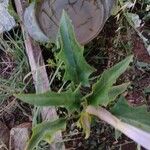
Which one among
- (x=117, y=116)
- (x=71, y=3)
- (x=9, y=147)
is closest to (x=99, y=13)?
(x=71, y=3)

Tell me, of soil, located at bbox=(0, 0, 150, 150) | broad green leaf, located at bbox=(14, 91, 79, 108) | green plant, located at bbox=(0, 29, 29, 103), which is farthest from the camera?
green plant, located at bbox=(0, 29, 29, 103)

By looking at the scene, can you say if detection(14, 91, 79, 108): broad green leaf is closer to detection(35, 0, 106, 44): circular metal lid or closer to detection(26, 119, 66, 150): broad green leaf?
detection(26, 119, 66, 150): broad green leaf

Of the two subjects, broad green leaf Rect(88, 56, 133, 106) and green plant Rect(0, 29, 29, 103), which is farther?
green plant Rect(0, 29, 29, 103)

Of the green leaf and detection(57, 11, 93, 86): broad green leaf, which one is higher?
detection(57, 11, 93, 86): broad green leaf

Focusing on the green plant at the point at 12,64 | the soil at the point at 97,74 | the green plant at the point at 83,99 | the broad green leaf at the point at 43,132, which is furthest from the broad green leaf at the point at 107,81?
the green plant at the point at 12,64

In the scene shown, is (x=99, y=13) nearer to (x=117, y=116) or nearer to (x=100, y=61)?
(x=100, y=61)

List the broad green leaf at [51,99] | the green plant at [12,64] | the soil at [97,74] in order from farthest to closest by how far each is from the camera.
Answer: the green plant at [12,64], the soil at [97,74], the broad green leaf at [51,99]

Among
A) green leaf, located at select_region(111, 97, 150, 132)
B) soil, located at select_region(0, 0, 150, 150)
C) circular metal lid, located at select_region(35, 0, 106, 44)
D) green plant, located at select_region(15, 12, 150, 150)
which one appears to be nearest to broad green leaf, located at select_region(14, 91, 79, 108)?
green plant, located at select_region(15, 12, 150, 150)

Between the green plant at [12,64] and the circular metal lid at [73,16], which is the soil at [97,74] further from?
the circular metal lid at [73,16]
